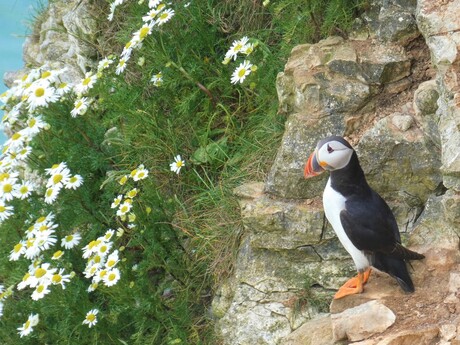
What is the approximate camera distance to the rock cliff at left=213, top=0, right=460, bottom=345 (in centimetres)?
373

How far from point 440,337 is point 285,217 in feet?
3.99

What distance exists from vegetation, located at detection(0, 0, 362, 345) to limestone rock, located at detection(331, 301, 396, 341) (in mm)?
1189

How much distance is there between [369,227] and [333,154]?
34 cm

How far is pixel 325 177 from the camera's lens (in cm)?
398

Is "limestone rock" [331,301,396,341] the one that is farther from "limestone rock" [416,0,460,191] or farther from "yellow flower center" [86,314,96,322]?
"yellow flower center" [86,314,96,322]

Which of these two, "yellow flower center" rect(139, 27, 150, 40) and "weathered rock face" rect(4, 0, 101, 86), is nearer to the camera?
"yellow flower center" rect(139, 27, 150, 40)

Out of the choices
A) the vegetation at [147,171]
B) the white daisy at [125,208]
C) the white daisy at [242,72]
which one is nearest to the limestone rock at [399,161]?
the vegetation at [147,171]

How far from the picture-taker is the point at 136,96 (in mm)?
4852

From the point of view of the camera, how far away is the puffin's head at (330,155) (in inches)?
127

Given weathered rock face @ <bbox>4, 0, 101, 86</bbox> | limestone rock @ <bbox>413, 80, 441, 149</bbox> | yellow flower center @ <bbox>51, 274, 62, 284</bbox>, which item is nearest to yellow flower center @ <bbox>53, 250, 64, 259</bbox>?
yellow flower center @ <bbox>51, 274, 62, 284</bbox>

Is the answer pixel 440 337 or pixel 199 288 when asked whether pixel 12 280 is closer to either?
pixel 199 288

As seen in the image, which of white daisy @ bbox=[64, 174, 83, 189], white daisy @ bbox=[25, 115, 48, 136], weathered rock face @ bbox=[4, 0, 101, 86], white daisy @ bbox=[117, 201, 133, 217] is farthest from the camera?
weathered rock face @ bbox=[4, 0, 101, 86]

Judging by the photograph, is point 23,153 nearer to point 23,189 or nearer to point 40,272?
point 23,189

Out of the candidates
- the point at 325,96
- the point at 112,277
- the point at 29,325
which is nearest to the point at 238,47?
the point at 325,96
